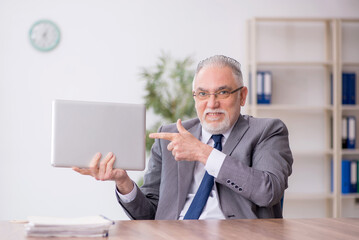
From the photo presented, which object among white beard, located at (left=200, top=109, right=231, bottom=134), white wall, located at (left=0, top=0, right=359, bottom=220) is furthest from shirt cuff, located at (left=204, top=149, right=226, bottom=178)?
A: white wall, located at (left=0, top=0, right=359, bottom=220)

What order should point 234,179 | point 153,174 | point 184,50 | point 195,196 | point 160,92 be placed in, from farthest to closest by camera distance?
point 184,50, point 160,92, point 153,174, point 195,196, point 234,179

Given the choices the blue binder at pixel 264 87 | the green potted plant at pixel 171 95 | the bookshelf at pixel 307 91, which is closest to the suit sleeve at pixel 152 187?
the green potted plant at pixel 171 95

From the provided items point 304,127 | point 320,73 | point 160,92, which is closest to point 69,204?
point 160,92

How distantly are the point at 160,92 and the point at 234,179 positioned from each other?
9.11ft

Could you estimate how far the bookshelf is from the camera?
507 centimetres

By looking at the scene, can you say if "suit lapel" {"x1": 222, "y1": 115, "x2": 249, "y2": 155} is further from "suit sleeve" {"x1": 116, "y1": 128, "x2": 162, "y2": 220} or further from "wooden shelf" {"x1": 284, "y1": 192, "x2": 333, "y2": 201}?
"wooden shelf" {"x1": 284, "y1": 192, "x2": 333, "y2": 201}

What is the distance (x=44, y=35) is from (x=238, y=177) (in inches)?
133

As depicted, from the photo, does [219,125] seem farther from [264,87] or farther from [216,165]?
[264,87]

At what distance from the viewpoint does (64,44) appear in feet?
16.1

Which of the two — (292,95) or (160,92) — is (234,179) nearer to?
(160,92)

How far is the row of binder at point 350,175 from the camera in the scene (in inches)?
190

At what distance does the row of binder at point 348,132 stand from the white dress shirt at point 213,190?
114 inches

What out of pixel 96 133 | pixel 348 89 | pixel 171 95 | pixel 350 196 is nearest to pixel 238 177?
pixel 96 133

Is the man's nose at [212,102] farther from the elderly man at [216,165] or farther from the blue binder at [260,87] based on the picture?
the blue binder at [260,87]
